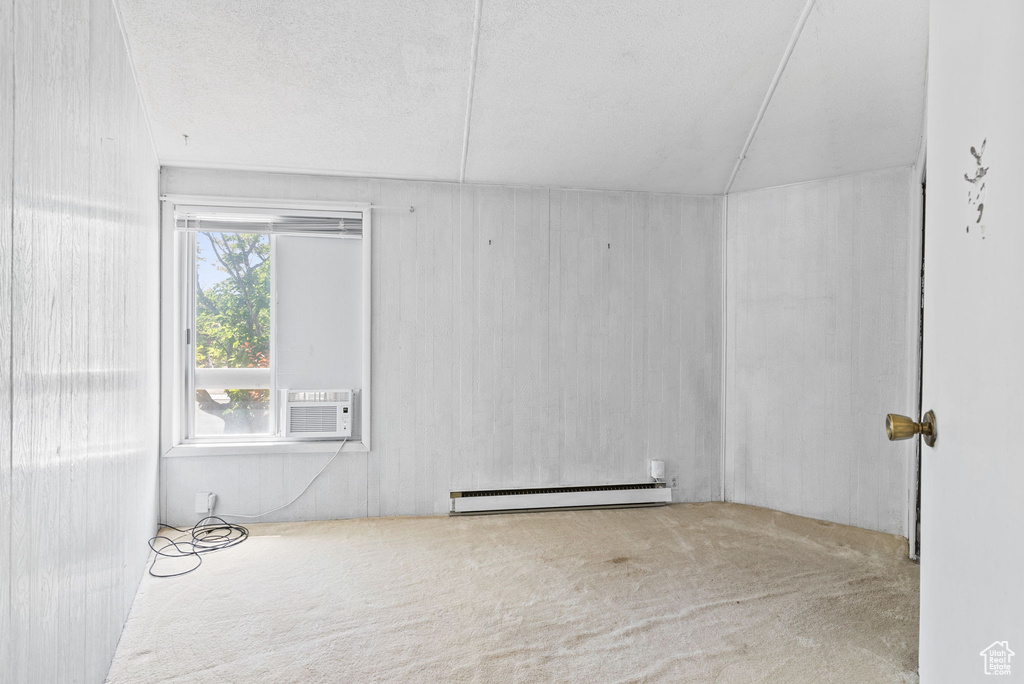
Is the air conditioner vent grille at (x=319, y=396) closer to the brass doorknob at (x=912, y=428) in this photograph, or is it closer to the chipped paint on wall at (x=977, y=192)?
the brass doorknob at (x=912, y=428)

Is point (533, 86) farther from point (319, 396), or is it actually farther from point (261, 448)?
point (261, 448)

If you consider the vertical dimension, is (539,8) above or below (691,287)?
above

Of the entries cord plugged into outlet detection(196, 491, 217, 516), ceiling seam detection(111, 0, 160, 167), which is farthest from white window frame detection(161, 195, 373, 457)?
ceiling seam detection(111, 0, 160, 167)

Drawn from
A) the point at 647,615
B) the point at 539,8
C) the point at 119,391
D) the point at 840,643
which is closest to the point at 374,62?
the point at 539,8

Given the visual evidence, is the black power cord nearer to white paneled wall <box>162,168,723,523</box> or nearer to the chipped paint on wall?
white paneled wall <box>162,168,723,523</box>

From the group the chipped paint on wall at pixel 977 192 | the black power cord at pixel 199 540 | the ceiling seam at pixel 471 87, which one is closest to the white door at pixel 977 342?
the chipped paint on wall at pixel 977 192

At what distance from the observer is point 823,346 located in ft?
11.5

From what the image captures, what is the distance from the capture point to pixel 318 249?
11.6 feet

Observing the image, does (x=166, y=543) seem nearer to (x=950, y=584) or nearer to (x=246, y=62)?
(x=246, y=62)

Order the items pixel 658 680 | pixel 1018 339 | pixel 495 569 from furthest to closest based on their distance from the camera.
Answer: pixel 495 569 → pixel 658 680 → pixel 1018 339

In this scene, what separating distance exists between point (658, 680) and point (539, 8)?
241 cm

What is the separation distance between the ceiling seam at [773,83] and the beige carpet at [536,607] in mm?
2074

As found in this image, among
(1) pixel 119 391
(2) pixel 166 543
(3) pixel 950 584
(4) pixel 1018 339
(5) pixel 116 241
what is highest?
(5) pixel 116 241

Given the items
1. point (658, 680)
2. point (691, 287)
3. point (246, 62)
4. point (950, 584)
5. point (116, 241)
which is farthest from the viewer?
point (691, 287)
